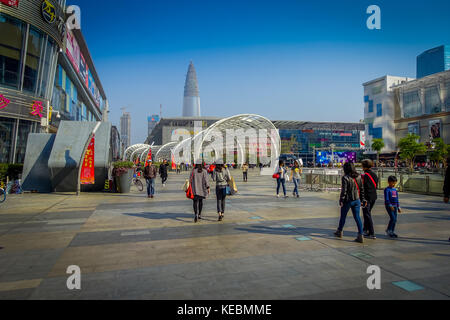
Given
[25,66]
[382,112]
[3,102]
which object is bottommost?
[3,102]

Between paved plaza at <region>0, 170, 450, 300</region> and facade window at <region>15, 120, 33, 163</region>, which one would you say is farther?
facade window at <region>15, 120, 33, 163</region>

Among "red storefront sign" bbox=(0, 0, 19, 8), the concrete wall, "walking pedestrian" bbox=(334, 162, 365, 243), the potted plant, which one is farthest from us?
"red storefront sign" bbox=(0, 0, 19, 8)

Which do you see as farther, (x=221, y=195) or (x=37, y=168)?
(x=37, y=168)

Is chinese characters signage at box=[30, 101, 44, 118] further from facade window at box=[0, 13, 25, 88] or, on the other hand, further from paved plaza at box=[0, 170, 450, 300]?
paved plaza at box=[0, 170, 450, 300]

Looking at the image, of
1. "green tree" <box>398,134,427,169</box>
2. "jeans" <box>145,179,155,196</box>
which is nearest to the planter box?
"jeans" <box>145,179,155,196</box>

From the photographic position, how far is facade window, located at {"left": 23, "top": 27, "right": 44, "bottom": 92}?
2630 cm

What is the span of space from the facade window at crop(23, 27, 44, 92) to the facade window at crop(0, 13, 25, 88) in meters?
0.91

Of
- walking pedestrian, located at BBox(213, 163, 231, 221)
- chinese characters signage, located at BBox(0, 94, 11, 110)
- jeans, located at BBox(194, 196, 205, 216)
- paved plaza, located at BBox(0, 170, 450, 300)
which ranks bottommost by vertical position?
paved plaza, located at BBox(0, 170, 450, 300)

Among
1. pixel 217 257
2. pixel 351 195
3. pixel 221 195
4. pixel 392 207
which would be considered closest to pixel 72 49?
pixel 221 195

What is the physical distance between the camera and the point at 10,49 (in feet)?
80.7

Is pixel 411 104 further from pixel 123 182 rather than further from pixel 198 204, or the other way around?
pixel 198 204

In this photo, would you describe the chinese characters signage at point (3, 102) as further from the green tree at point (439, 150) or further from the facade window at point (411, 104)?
the facade window at point (411, 104)

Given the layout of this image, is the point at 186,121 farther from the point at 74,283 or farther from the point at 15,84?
the point at 74,283

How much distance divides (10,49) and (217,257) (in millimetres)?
28838
